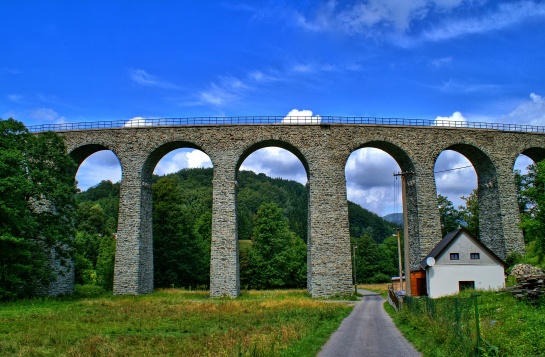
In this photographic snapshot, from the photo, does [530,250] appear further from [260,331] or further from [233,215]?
[260,331]

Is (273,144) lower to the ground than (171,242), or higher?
higher

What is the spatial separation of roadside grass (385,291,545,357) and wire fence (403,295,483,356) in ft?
0.22

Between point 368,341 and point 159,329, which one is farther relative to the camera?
point 159,329

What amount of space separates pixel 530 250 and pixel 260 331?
29179 mm

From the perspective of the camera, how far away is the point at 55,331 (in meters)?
15.9

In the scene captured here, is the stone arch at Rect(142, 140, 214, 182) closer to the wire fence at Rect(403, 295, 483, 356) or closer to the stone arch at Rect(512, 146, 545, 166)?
the wire fence at Rect(403, 295, 483, 356)

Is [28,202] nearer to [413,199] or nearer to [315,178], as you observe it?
[315,178]

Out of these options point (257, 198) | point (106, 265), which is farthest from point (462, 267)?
point (257, 198)

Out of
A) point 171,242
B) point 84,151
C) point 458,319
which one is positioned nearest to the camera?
point 458,319

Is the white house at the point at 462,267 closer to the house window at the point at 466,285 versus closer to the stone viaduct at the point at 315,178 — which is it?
the house window at the point at 466,285

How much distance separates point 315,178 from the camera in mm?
33719

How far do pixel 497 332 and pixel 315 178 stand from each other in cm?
2324

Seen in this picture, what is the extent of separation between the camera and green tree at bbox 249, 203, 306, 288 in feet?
173

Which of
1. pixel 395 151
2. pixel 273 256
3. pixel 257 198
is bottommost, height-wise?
pixel 273 256
